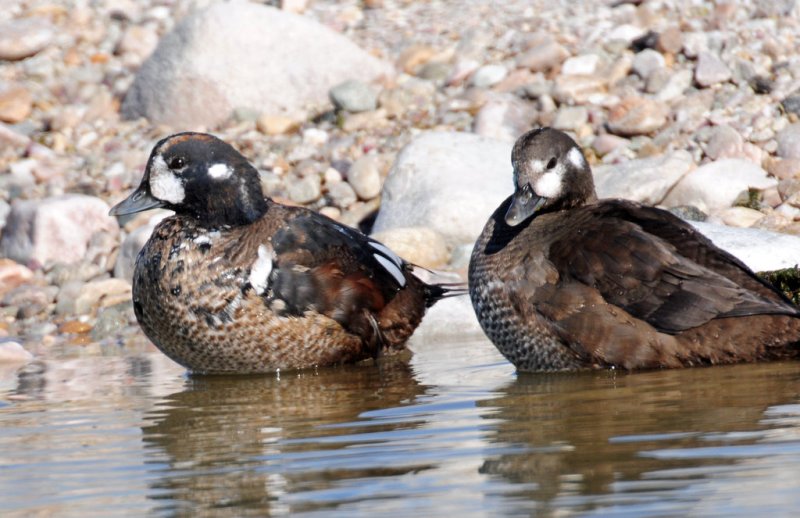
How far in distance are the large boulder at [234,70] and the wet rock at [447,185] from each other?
94.4 inches

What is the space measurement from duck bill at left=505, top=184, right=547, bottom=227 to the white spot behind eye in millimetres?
243

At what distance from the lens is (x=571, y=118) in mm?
11547

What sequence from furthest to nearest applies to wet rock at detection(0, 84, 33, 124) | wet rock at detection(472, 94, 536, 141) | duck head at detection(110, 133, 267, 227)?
1. wet rock at detection(0, 84, 33, 124)
2. wet rock at detection(472, 94, 536, 141)
3. duck head at detection(110, 133, 267, 227)

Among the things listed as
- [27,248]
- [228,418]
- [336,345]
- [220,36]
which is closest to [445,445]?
[228,418]

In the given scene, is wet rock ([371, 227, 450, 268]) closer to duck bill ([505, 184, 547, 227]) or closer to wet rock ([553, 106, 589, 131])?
wet rock ([553, 106, 589, 131])

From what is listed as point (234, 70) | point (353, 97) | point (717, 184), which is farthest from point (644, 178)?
point (234, 70)

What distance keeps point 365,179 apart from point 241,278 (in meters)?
4.25

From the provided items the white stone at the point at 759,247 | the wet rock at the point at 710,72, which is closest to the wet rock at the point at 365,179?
the wet rock at the point at 710,72

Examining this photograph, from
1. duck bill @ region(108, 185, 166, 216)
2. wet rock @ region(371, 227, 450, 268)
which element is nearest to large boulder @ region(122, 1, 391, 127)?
wet rock @ region(371, 227, 450, 268)

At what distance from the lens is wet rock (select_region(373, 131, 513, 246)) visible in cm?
1017

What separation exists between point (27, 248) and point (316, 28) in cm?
414

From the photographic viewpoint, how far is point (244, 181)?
7.38 metres

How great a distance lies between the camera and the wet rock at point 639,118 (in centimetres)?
1126

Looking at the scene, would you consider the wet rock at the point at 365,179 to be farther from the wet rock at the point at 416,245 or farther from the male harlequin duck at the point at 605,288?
the male harlequin duck at the point at 605,288
